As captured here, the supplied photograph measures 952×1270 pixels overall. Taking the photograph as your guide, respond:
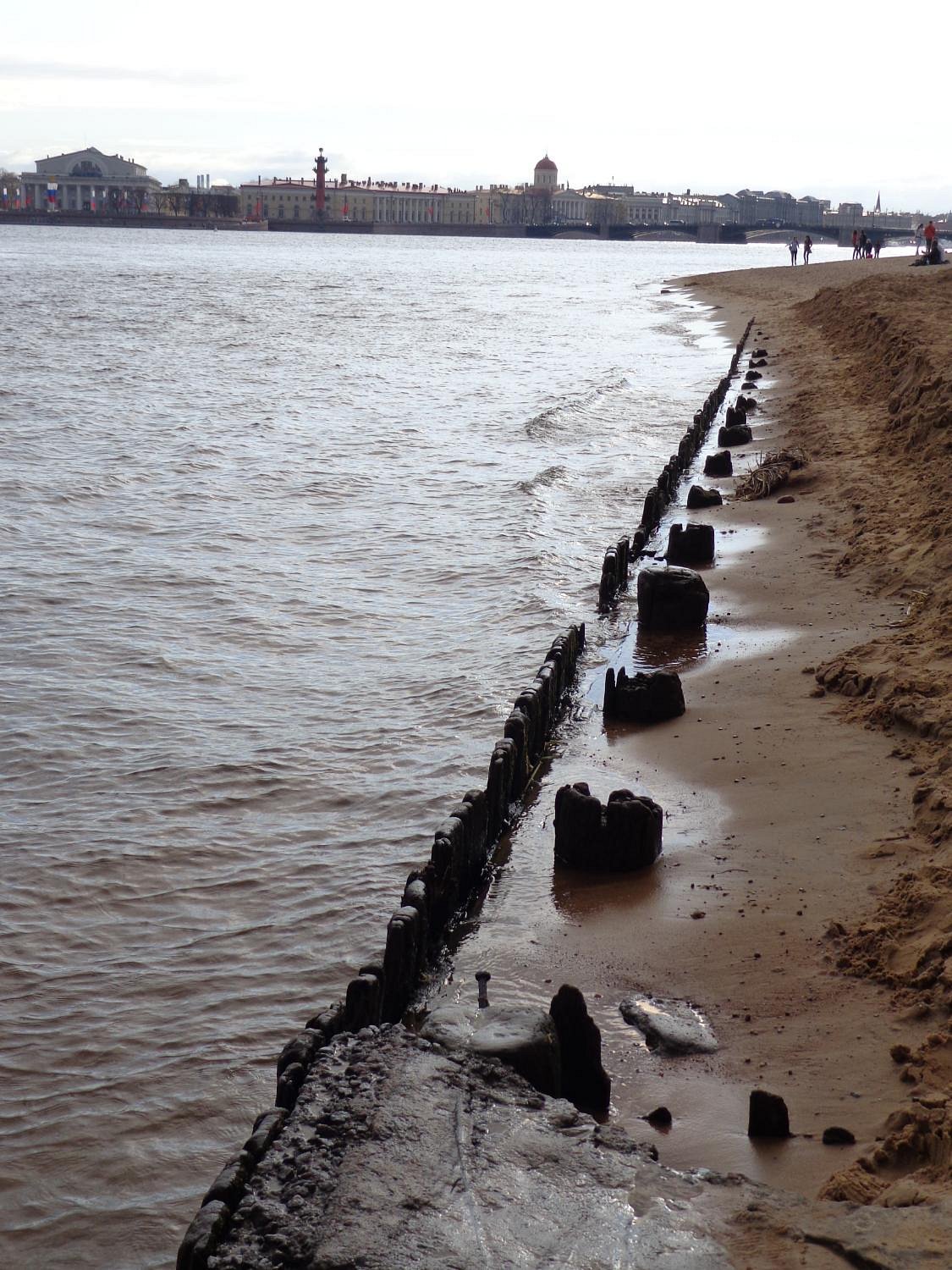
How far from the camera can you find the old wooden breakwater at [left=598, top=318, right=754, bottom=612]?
40.3 feet

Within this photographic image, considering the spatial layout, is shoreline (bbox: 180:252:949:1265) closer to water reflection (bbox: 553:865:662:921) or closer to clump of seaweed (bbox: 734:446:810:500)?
water reflection (bbox: 553:865:662:921)

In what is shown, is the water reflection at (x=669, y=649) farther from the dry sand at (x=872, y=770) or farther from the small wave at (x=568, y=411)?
the small wave at (x=568, y=411)

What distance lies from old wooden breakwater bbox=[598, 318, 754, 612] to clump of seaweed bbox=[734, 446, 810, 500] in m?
0.85

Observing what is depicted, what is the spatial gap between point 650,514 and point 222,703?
21.6ft

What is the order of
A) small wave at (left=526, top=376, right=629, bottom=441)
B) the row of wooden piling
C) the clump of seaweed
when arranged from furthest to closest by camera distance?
small wave at (left=526, top=376, right=629, bottom=441) < the clump of seaweed < the row of wooden piling

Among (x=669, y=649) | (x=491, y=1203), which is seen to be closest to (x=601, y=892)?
(x=491, y=1203)

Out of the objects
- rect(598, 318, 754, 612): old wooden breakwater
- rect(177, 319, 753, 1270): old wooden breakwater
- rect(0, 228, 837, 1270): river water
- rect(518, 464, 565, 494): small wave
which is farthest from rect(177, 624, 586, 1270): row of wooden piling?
rect(518, 464, 565, 494): small wave

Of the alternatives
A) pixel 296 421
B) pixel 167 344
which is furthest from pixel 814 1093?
pixel 167 344

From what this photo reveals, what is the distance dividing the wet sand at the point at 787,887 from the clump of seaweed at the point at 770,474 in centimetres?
365

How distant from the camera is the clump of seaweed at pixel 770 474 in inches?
657

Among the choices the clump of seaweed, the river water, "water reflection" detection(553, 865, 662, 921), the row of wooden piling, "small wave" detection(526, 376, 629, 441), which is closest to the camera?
the row of wooden piling

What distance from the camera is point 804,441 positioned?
1952cm

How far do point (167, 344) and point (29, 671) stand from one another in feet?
121

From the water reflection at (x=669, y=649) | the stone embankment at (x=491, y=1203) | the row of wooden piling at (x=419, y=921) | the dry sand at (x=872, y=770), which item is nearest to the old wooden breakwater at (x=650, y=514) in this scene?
the dry sand at (x=872, y=770)
